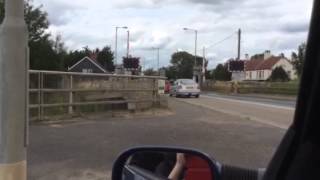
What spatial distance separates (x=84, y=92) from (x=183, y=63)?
12498 centimetres

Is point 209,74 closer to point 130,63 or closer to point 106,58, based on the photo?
point 106,58

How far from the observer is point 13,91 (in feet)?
21.6

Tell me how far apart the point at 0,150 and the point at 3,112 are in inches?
14.8

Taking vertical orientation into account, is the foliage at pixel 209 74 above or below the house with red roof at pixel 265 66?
below

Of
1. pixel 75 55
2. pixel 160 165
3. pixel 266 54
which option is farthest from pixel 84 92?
pixel 266 54

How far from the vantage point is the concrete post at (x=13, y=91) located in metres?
6.52

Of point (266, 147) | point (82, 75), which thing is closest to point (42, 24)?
point (82, 75)

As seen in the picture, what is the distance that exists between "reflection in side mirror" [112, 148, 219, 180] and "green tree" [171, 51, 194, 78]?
131 meters

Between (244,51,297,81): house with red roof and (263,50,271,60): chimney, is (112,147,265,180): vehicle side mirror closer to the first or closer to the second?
(244,51,297,81): house with red roof

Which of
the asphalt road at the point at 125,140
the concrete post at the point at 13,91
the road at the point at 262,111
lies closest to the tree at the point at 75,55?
the road at the point at 262,111

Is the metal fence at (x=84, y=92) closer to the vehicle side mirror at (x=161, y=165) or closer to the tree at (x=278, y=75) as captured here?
the vehicle side mirror at (x=161, y=165)

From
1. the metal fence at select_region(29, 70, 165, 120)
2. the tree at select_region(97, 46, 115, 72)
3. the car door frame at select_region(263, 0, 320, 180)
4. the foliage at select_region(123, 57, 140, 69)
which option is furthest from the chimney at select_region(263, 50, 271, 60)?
the car door frame at select_region(263, 0, 320, 180)

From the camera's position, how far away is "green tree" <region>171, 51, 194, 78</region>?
448ft

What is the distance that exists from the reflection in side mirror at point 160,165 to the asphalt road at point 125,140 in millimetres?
6903
